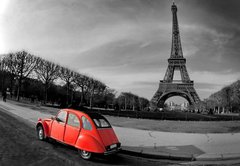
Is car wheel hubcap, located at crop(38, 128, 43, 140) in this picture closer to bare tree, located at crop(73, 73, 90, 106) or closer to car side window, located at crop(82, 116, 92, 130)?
car side window, located at crop(82, 116, 92, 130)

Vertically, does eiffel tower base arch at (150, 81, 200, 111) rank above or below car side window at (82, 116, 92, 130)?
above

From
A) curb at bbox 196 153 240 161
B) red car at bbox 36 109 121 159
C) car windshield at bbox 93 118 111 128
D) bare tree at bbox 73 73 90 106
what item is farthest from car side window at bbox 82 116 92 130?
bare tree at bbox 73 73 90 106

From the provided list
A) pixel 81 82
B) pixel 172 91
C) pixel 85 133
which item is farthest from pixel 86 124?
pixel 172 91

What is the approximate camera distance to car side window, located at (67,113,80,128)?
621 centimetres

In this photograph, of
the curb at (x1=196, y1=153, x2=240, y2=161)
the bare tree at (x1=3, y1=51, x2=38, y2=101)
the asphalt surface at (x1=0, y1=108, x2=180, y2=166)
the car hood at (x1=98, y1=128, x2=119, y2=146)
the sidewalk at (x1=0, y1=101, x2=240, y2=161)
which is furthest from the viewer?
the bare tree at (x1=3, y1=51, x2=38, y2=101)

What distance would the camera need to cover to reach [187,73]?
52.7 metres

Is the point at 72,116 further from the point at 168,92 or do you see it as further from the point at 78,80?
the point at 168,92

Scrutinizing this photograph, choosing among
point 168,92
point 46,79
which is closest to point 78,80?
point 46,79

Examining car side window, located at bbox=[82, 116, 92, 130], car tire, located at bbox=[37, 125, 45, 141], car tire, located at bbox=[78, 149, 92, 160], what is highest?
car side window, located at bbox=[82, 116, 92, 130]

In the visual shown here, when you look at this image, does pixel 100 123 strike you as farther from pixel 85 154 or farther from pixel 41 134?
pixel 41 134

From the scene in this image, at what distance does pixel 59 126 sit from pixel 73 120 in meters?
0.85

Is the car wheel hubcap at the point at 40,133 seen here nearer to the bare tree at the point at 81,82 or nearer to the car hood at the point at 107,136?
the car hood at the point at 107,136

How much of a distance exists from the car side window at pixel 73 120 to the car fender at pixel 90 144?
536mm

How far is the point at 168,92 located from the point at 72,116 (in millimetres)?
48337
